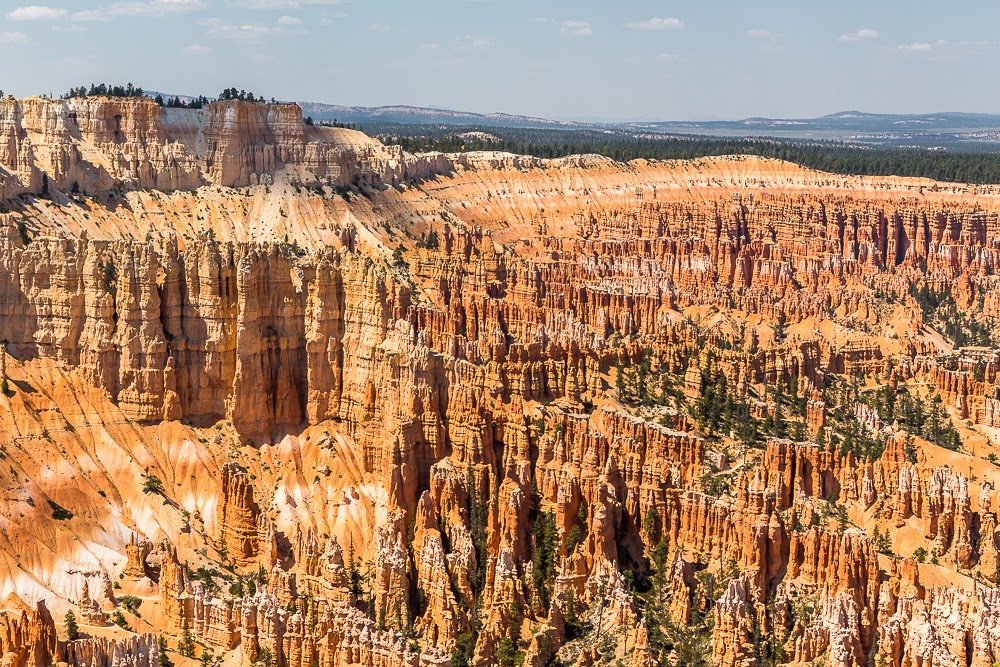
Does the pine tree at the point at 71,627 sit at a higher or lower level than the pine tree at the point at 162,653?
higher

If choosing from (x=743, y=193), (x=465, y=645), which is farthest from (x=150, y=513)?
(x=743, y=193)

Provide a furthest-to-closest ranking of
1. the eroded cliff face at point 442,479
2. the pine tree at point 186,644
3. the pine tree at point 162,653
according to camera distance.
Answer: the eroded cliff face at point 442,479 < the pine tree at point 186,644 < the pine tree at point 162,653

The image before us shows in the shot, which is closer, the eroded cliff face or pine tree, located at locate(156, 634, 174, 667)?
pine tree, located at locate(156, 634, 174, 667)

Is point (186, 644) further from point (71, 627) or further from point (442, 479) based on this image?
point (442, 479)

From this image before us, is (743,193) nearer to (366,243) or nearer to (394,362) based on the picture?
(366,243)

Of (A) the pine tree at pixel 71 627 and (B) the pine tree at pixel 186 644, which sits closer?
(A) the pine tree at pixel 71 627

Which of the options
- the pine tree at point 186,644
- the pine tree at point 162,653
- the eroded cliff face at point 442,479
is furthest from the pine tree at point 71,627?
the pine tree at point 186,644

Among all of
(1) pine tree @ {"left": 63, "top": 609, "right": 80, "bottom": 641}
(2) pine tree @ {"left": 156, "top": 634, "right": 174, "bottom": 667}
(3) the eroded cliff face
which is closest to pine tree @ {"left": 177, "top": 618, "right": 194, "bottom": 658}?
(3) the eroded cliff face

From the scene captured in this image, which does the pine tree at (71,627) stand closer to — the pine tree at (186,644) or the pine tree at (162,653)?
the pine tree at (162,653)

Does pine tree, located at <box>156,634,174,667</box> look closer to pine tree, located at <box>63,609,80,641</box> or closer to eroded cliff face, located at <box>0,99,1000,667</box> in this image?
eroded cliff face, located at <box>0,99,1000,667</box>
